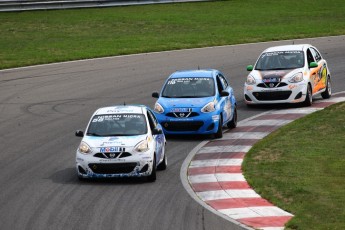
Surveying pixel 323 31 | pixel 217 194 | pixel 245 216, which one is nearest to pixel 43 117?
pixel 217 194

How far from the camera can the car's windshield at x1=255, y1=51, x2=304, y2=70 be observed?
27.0 m

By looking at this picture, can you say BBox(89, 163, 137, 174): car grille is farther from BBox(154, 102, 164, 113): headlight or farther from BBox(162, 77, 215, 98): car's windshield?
BBox(162, 77, 215, 98): car's windshield

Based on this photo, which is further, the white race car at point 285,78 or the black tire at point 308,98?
the black tire at point 308,98

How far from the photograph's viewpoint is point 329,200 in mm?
15695

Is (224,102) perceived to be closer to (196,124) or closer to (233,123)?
(233,123)

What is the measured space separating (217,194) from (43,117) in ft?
31.2

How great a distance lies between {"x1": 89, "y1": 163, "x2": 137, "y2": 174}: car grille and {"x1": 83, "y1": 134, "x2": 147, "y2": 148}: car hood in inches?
15.5

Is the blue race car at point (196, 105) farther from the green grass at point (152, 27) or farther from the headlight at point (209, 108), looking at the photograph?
the green grass at point (152, 27)

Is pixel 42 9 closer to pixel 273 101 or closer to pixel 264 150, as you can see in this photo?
pixel 273 101

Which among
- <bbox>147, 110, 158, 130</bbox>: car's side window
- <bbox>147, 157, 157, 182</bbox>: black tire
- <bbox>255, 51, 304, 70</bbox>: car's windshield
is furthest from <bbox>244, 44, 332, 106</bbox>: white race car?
<bbox>147, 157, 157, 182</bbox>: black tire

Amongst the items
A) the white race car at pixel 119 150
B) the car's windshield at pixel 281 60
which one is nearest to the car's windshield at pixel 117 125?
the white race car at pixel 119 150

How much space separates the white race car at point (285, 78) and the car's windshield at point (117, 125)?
7.93 metres

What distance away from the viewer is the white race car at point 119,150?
1769cm

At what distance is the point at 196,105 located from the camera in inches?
882
